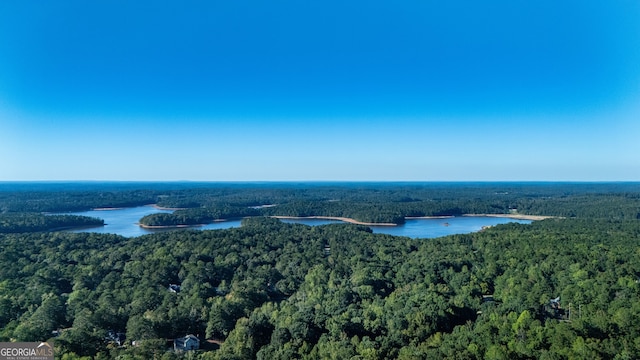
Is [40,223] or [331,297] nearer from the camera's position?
[331,297]

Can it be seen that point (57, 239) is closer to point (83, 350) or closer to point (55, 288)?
point (55, 288)

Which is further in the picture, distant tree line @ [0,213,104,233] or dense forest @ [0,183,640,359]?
distant tree line @ [0,213,104,233]

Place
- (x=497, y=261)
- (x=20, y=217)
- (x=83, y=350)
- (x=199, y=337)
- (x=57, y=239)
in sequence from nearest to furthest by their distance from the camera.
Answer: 1. (x=83, y=350)
2. (x=199, y=337)
3. (x=497, y=261)
4. (x=57, y=239)
5. (x=20, y=217)

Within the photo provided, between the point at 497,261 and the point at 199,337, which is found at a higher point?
the point at 497,261

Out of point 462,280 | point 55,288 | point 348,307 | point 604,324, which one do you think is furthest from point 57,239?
point 604,324

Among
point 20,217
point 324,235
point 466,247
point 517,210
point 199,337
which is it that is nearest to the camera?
point 199,337

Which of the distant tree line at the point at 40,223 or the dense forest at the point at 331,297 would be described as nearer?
the dense forest at the point at 331,297

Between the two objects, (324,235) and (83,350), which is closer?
(83,350)

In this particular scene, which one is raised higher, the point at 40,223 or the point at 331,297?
the point at 331,297
